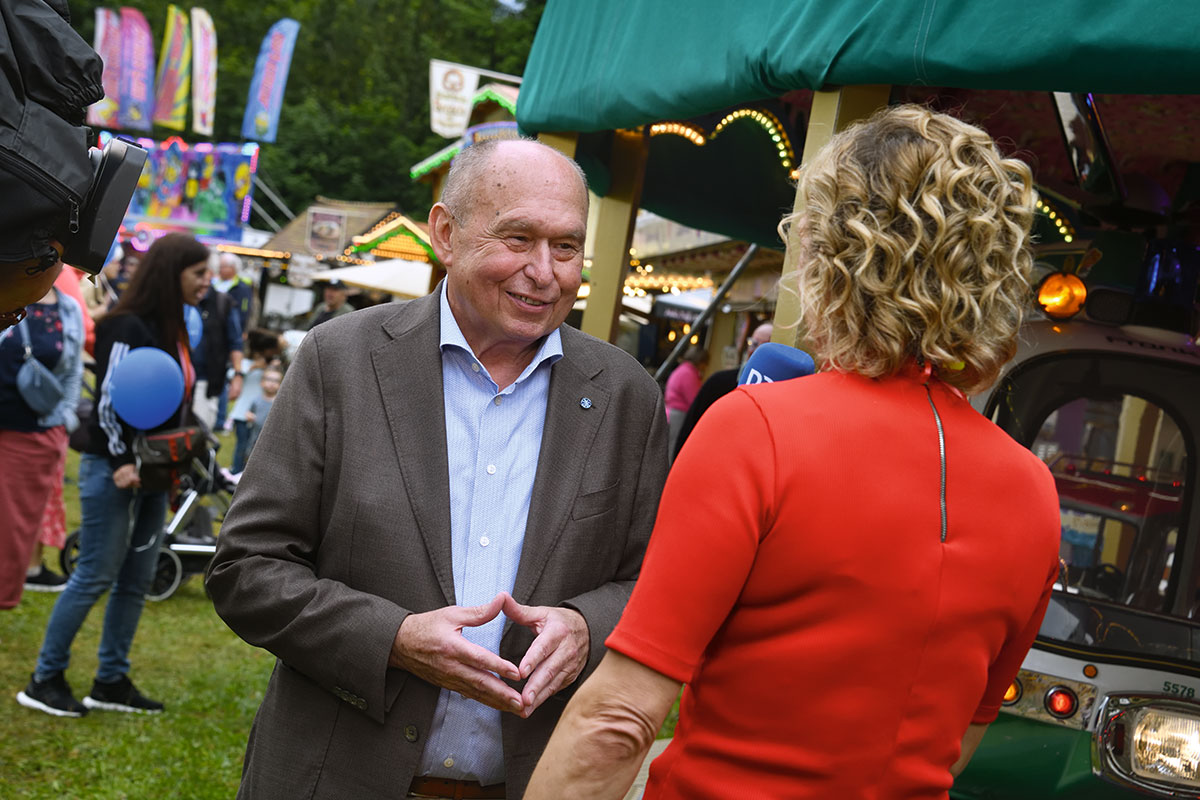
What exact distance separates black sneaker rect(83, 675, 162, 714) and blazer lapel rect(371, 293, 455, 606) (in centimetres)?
416

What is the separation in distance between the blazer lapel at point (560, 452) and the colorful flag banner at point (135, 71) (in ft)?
128

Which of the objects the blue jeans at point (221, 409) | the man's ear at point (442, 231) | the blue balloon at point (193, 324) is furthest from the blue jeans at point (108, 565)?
the blue jeans at point (221, 409)

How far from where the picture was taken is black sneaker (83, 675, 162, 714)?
5.68 metres

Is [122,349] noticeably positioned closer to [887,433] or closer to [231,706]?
[231,706]

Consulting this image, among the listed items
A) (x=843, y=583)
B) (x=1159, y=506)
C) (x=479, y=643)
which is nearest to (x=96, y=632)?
(x=479, y=643)

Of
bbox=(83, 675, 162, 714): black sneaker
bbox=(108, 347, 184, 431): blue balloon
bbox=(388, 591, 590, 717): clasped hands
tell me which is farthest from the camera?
bbox=(83, 675, 162, 714): black sneaker

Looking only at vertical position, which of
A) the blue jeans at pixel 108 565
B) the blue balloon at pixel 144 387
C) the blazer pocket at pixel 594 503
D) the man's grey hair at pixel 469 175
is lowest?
the blue jeans at pixel 108 565

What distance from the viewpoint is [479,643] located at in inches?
91.2

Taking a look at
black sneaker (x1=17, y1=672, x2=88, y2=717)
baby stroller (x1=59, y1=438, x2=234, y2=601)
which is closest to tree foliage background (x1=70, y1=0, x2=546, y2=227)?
baby stroller (x1=59, y1=438, x2=234, y2=601)

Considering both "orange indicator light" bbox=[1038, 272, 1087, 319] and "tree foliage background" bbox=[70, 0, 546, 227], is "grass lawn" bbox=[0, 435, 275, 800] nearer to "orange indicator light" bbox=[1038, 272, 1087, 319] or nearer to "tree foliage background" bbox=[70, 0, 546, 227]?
"orange indicator light" bbox=[1038, 272, 1087, 319]

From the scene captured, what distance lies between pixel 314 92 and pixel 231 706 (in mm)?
59611

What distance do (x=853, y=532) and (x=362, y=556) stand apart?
1.10 meters

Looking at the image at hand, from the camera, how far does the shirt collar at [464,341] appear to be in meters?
2.44

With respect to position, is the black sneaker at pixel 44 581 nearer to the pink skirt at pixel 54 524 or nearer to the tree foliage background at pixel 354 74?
the pink skirt at pixel 54 524
